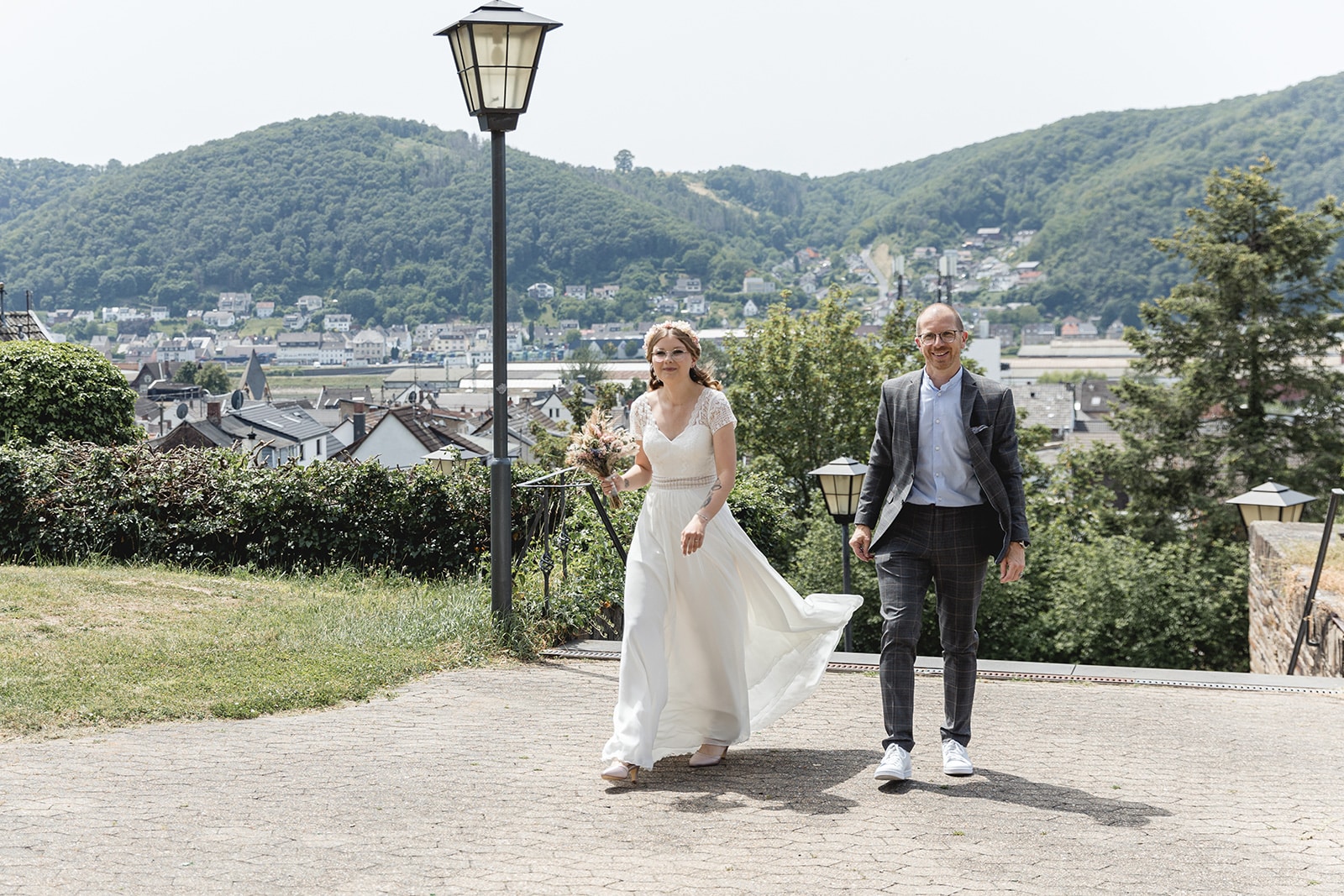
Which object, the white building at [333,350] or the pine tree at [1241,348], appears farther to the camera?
the white building at [333,350]

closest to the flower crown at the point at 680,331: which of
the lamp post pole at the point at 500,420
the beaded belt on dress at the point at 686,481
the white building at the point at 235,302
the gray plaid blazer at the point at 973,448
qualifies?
the beaded belt on dress at the point at 686,481

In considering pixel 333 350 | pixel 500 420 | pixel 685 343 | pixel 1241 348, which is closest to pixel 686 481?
pixel 685 343

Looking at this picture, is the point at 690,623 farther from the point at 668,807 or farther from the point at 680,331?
the point at 680,331

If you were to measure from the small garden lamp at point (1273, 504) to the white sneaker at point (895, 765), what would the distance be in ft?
31.0

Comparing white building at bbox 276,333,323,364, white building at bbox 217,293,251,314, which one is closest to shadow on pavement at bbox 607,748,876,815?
white building at bbox 276,333,323,364

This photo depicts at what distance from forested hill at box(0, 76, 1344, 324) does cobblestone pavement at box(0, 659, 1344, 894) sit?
155m

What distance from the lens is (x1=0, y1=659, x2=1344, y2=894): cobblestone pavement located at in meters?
3.75

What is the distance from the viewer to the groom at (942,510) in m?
4.71

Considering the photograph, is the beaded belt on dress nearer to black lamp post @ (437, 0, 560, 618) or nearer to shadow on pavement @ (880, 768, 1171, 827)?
shadow on pavement @ (880, 768, 1171, 827)

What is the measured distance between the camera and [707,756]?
201 inches

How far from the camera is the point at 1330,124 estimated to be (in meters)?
157

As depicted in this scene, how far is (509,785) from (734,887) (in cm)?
141

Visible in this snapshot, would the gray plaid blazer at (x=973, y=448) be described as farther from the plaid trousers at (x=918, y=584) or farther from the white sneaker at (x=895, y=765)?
the white sneaker at (x=895, y=765)

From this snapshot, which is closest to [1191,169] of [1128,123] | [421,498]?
[1128,123]
